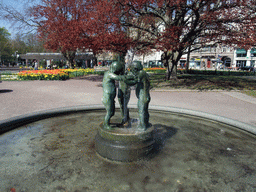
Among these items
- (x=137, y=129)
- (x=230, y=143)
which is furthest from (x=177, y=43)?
(x=137, y=129)

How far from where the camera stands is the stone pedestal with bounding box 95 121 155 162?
345cm

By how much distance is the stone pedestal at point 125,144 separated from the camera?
345cm

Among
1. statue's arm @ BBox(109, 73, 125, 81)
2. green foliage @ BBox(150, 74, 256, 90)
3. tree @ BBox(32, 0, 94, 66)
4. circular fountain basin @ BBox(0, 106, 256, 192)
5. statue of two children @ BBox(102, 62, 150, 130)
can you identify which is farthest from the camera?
tree @ BBox(32, 0, 94, 66)

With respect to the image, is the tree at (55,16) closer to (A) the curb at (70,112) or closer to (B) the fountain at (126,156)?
(A) the curb at (70,112)

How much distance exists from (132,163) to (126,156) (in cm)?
17

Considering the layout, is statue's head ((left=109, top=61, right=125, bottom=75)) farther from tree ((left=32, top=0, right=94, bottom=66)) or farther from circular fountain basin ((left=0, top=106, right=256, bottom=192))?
tree ((left=32, top=0, right=94, bottom=66))

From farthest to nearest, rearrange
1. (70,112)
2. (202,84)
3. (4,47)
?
1. (4,47)
2. (202,84)
3. (70,112)

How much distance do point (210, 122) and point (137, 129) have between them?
125 inches

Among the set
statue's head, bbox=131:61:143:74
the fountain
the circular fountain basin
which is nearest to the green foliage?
the circular fountain basin

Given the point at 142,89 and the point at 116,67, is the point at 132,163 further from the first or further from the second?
the point at 116,67

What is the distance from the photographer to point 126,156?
11.4ft

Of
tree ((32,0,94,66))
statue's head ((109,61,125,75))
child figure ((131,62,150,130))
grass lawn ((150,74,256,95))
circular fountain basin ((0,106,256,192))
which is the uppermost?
tree ((32,0,94,66))

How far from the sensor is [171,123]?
5867 mm

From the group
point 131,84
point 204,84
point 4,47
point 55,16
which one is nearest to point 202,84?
point 204,84
